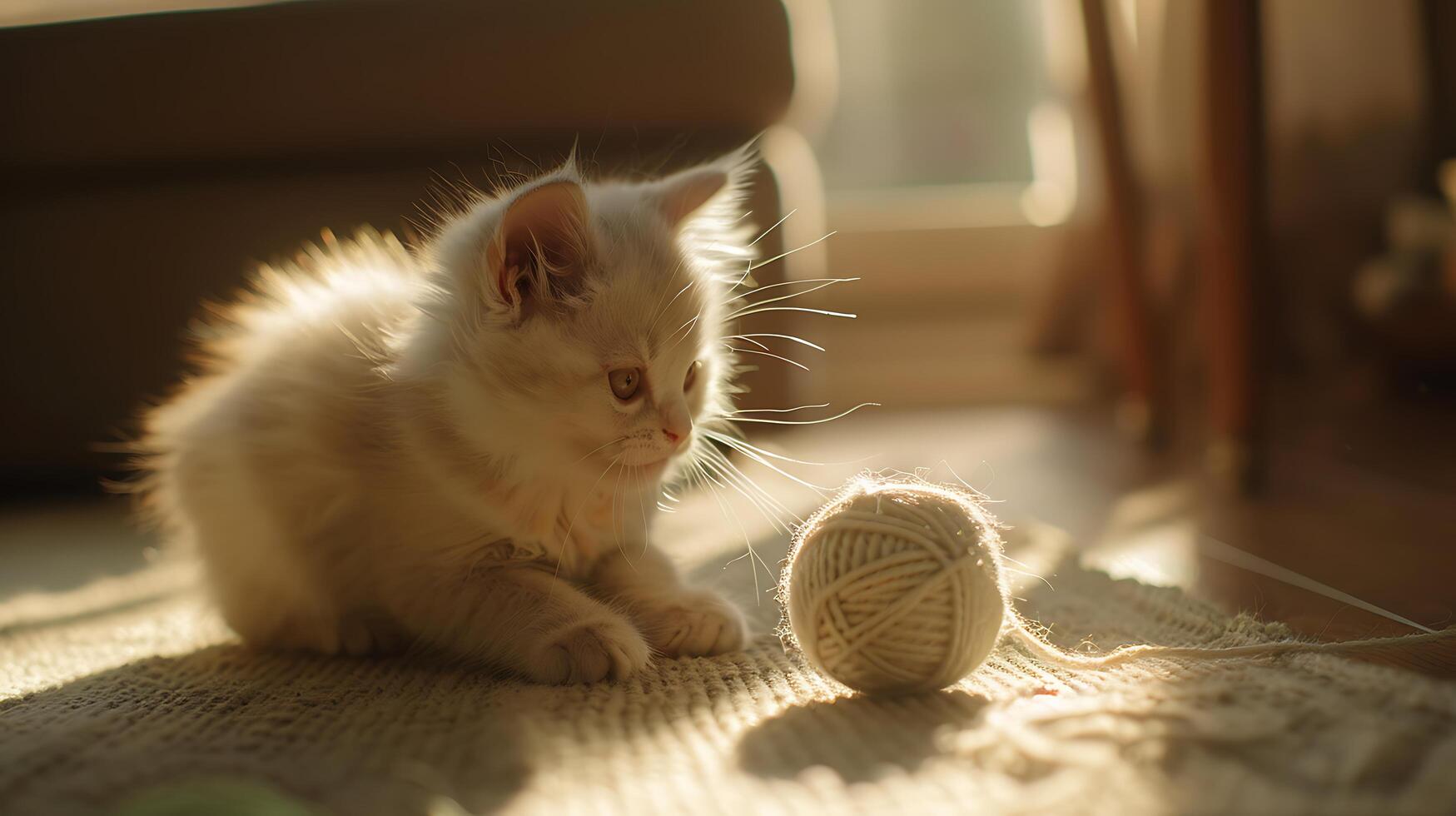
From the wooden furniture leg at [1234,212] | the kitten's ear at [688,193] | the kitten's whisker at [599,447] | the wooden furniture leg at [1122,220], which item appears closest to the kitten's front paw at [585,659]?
the kitten's whisker at [599,447]

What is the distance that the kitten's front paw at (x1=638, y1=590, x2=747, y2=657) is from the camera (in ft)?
3.40

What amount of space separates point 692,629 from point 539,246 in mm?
397

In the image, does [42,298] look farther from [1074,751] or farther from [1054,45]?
[1054,45]

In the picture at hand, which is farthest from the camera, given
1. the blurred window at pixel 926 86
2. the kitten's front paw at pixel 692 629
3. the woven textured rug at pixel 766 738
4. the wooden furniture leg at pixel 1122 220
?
the blurred window at pixel 926 86

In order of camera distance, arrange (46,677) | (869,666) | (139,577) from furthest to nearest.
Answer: (139,577), (46,677), (869,666)

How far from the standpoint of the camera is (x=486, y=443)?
39.1 inches

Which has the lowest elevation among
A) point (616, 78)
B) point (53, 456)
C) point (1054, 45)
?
point (53, 456)

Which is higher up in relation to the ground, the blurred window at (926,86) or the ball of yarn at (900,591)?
the blurred window at (926,86)

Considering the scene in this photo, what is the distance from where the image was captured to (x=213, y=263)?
77.7 inches

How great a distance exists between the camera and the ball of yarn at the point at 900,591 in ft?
2.58

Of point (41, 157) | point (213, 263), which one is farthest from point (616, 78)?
point (41, 157)

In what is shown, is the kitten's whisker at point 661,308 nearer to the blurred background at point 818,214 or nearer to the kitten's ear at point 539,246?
the kitten's ear at point 539,246

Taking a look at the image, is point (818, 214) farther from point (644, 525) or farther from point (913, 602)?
point (913, 602)

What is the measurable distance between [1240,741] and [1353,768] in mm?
65
